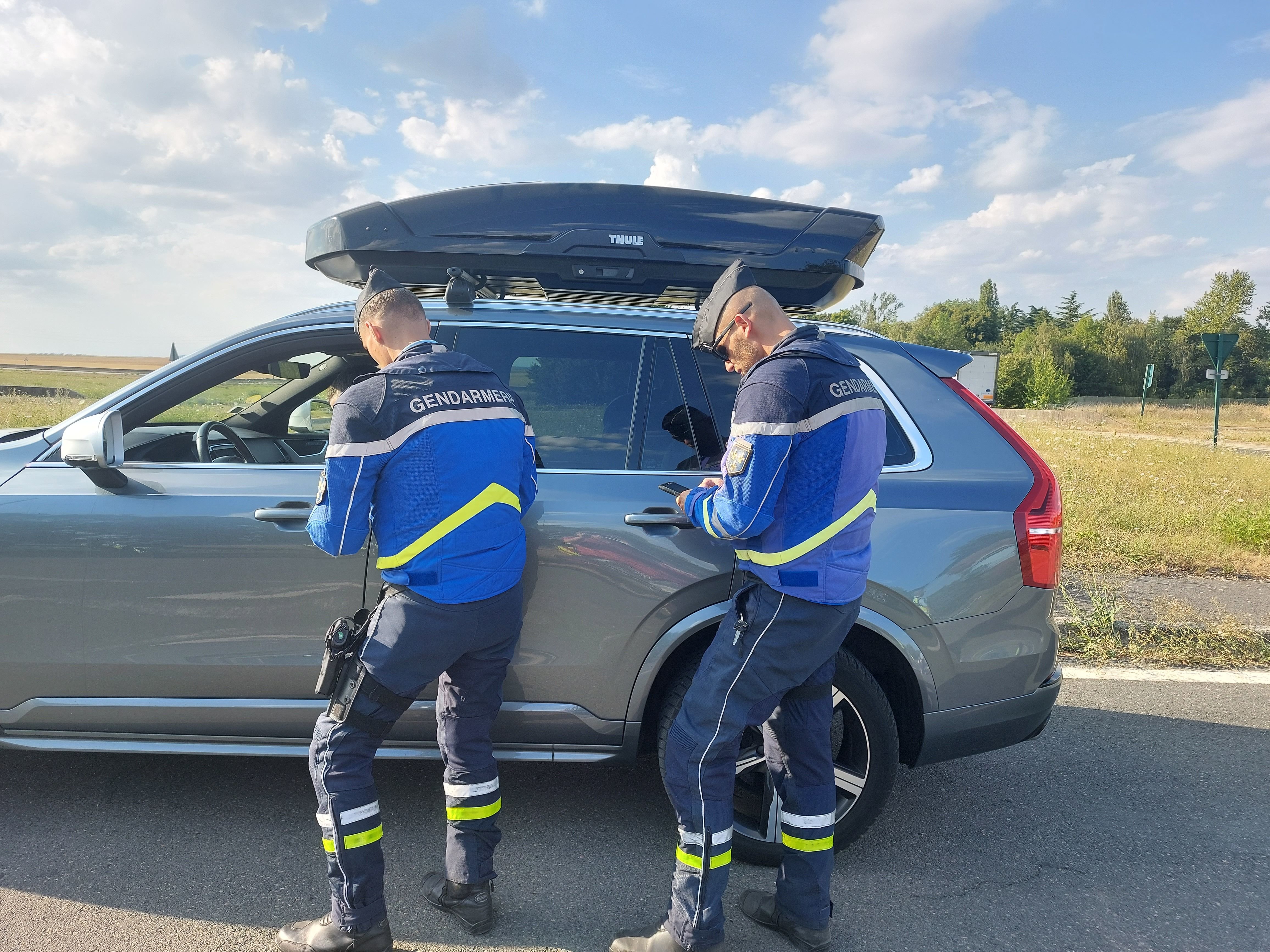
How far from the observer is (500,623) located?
2344 millimetres

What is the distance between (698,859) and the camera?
2.24 meters

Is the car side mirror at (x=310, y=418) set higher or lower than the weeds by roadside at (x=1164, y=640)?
higher

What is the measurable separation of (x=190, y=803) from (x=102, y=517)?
45.0 inches

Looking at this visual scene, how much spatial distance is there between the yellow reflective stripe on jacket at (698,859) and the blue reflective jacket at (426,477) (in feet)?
2.85

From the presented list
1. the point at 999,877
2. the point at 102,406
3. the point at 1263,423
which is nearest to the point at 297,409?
the point at 102,406

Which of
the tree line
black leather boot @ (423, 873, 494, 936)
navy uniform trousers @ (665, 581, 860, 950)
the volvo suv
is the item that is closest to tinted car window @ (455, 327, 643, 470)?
the volvo suv

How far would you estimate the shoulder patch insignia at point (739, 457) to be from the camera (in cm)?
211

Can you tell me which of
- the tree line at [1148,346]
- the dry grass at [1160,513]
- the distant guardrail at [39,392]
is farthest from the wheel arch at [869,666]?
the tree line at [1148,346]

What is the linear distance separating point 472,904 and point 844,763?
1254 mm

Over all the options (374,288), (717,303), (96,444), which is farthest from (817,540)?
(96,444)

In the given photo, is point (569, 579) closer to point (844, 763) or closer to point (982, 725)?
point (844, 763)

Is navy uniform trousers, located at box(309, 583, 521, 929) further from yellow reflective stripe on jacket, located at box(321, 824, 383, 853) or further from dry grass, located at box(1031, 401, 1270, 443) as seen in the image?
dry grass, located at box(1031, 401, 1270, 443)

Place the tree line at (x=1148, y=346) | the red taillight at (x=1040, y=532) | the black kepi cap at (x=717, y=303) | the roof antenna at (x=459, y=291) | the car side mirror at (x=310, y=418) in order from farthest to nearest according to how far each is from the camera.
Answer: the tree line at (x=1148, y=346), the car side mirror at (x=310, y=418), the roof antenna at (x=459, y=291), the red taillight at (x=1040, y=532), the black kepi cap at (x=717, y=303)

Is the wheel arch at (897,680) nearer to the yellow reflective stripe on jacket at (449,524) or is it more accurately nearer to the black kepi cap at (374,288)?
the yellow reflective stripe on jacket at (449,524)
